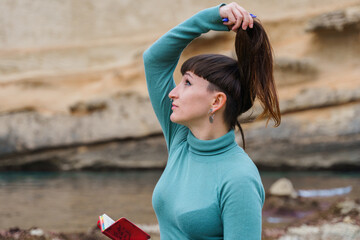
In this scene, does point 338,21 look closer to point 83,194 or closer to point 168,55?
point 83,194

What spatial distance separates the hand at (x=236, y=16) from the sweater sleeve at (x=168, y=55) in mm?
30

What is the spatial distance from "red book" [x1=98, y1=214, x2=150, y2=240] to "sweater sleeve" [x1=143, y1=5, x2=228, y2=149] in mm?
345

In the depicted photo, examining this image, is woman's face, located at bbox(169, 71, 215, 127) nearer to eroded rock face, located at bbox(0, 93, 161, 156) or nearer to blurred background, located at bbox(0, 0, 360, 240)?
blurred background, located at bbox(0, 0, 360, 240)

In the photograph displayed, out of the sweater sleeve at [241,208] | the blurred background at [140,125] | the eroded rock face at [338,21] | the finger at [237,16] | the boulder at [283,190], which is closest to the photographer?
the sweater sleeve at [241,208]

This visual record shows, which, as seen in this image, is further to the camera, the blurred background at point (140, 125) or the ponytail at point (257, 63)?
the blurred background at point (140, 125)

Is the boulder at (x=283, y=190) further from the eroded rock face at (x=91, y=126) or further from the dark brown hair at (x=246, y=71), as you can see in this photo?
the dark brown hair at (x=246, y=71)

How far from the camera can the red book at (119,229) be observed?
154 centimetres

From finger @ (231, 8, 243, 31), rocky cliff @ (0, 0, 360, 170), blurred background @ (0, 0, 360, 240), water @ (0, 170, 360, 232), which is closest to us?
finger @ (231, 8, 243, 31)

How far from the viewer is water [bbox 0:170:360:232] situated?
617 centimetres

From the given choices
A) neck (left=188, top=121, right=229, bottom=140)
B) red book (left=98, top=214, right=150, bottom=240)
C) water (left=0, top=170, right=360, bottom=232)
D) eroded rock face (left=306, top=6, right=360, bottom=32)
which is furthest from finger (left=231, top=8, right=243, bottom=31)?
eroded rock face (left=306, top=6, right=360, bottom=32)

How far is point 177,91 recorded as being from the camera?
162 centimetres

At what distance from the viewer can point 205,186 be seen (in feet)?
4.82

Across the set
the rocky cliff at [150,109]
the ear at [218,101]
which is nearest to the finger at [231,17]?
the ear at [218,101]

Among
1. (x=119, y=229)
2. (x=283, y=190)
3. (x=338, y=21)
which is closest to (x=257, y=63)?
(x=119, y=229)
